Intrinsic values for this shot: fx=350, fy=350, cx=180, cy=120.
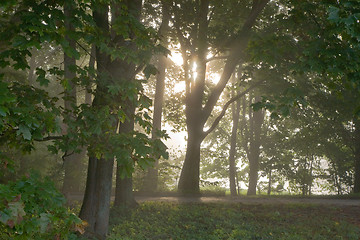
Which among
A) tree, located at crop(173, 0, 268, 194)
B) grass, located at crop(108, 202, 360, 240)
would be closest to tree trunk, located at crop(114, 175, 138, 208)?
grass, located at crop(108, 202, 360, 240)

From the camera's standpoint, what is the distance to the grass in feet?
29.6

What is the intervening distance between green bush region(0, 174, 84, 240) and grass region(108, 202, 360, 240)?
4879 mm

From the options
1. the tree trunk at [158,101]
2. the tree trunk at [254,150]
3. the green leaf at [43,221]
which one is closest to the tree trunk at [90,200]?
the green leaf at [43,221]

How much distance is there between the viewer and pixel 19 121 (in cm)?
363

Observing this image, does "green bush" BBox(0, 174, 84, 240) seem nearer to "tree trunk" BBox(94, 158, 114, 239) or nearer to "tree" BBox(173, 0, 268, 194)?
"tree trunk" BBox(94, 158, 114, 239)

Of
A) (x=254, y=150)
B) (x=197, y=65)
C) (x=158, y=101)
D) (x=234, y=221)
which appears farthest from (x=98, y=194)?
(x=254, y=150)

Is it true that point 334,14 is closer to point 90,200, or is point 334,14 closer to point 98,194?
point 98,194

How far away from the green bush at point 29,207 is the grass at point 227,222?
4879 mm

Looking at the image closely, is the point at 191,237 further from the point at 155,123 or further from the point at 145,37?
the point at 155,123

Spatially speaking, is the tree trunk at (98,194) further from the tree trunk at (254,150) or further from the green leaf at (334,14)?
the tree trunk at (254,150)

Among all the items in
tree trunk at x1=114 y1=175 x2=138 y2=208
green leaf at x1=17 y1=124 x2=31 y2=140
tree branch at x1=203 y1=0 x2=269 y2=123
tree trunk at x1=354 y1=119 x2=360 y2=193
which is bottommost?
tree trunk at x1=114 y1=175 x2=138 y2=208

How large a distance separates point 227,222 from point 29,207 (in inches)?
304

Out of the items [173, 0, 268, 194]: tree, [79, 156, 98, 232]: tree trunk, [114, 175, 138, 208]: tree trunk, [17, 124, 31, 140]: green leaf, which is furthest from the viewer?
[173, 0, 268, 194]: tree

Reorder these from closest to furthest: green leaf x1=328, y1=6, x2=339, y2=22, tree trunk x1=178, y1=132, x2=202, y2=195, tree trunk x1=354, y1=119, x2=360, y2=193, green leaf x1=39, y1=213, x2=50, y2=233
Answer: green leaf x1=39, y1=213, x2=50, y2=233 < green leaf x1=328, y1=6, x2=339, y2=22 < tree trunk x1=178, y1=132, x2=202, y2=195 < tree trunk x1=354, y1=119, x2=360, y2=193
